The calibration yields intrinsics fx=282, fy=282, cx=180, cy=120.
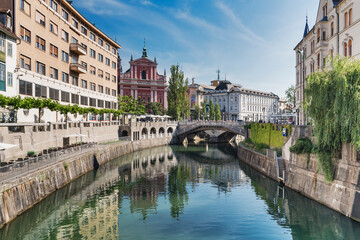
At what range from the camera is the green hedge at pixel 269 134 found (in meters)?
42.1

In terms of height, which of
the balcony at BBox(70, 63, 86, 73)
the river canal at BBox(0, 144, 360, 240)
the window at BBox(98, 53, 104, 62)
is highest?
the window at BBox(98, 53, 104, 62)

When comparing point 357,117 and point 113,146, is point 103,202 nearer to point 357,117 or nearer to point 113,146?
point 357,117

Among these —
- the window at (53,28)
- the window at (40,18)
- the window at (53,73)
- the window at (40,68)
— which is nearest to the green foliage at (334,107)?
the window at (40,68)

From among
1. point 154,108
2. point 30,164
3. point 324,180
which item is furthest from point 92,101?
point 324,180

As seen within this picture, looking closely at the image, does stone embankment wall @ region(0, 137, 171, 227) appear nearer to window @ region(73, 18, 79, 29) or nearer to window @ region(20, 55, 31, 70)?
window @ region(20, 55, 31, 70)

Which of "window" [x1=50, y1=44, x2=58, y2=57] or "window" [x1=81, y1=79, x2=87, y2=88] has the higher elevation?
"window" [x1=50, y1=44, x2=58, y2=57]

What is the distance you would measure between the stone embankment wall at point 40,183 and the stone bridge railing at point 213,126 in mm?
42162

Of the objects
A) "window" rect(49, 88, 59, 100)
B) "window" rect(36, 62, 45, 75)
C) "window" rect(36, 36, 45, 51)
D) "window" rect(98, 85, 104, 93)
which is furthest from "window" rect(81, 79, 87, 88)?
"window" rect(36, 36, 45, 51)

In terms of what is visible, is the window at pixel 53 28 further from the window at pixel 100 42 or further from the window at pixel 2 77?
the window at pixel 100 42

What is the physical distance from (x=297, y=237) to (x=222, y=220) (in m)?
6.09

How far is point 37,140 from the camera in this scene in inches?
1469

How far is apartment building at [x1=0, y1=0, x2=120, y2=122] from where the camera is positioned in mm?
41031

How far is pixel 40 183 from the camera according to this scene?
88.6ft

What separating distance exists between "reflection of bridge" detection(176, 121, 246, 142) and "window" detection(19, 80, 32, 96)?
5295 centimetres
